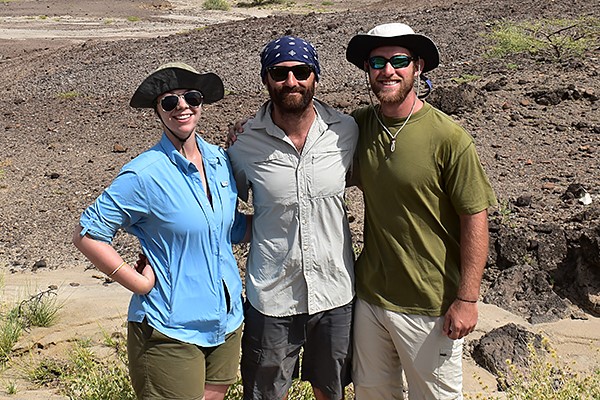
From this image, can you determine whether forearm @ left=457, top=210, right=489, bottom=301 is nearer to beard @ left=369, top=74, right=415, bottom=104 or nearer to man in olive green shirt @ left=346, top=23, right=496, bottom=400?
man in olive green shirt @ left=346, top=23, right=496, bottom=400

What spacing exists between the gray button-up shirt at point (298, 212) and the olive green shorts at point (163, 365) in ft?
1.32

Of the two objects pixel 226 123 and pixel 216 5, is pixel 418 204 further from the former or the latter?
pixel 216 5

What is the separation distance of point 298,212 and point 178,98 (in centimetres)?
67

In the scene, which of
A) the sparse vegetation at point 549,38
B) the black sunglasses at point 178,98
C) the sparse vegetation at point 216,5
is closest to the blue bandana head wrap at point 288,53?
the black sunglasses at point 178,98

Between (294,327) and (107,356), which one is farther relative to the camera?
(107,356)

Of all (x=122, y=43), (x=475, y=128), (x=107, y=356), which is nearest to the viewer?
(x=107, y=356)

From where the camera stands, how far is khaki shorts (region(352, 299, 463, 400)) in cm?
334

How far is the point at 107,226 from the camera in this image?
306cm

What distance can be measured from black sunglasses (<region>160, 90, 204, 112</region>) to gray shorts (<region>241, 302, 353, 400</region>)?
3.07 ft

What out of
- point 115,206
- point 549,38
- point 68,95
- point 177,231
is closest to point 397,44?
point 177,231

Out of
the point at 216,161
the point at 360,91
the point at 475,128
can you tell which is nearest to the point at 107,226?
the point at 216,161

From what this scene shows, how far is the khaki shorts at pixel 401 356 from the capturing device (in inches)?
131

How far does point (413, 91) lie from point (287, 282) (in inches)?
37.4

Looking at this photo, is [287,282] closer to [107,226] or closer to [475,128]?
[107,226]
